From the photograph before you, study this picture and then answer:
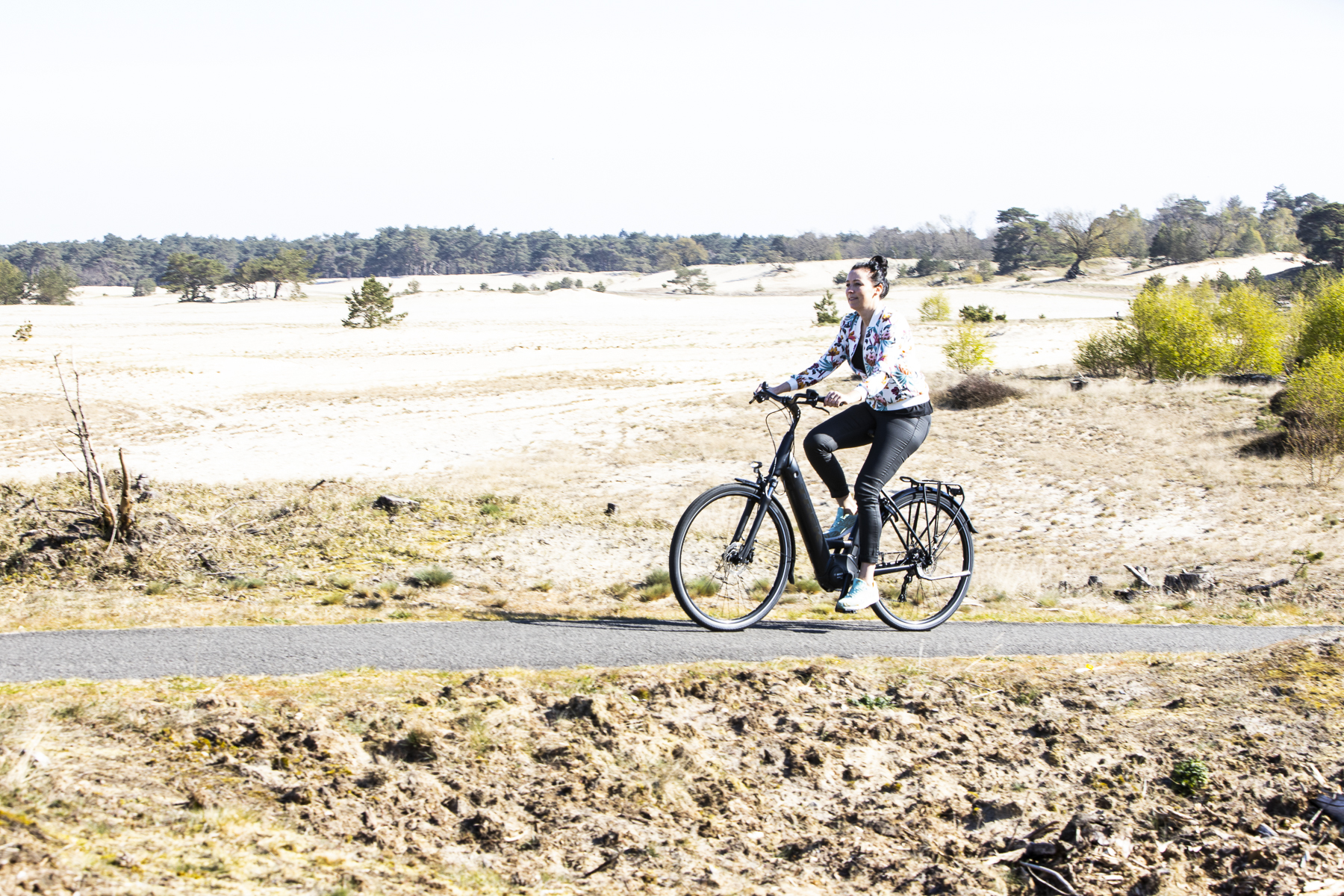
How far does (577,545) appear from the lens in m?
12.7

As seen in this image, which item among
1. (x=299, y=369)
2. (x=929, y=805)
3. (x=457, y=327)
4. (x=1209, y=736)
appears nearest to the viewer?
(x=929, y=805)

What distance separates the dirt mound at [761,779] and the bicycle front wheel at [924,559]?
6.32 feet

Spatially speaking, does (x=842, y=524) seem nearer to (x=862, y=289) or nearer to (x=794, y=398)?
(x=794, y=398)

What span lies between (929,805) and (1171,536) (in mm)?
15542

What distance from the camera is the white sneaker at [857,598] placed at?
6727mm

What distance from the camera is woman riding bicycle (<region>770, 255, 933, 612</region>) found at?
6.29 metres

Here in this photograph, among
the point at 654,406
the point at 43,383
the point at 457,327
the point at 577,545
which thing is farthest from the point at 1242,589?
the point at 457,327

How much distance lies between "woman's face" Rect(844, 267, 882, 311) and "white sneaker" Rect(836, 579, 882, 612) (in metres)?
1.80

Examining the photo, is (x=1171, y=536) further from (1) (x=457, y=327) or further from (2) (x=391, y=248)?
(2) (x=391, y=248)

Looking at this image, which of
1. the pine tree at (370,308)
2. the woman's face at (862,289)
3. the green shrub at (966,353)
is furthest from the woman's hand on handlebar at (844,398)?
the pine tree at (370,308)

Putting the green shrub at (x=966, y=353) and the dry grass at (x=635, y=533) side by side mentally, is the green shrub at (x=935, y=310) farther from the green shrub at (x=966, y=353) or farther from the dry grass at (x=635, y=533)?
the dry grass at (x=635, y=533)

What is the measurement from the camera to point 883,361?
6.27m

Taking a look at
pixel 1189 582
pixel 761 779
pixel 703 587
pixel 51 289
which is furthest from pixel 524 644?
pixel 51 289

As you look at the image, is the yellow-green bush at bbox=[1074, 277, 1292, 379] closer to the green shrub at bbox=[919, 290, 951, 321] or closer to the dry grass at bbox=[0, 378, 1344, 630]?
the dry grass at bbox=[0, 378, 1344, 630]
